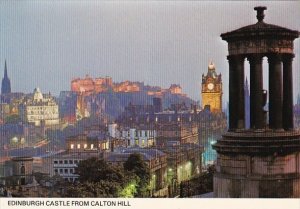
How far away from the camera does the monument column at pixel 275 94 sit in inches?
244

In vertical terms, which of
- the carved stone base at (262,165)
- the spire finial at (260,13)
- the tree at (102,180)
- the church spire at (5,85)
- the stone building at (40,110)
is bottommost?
the tree at (102,180)

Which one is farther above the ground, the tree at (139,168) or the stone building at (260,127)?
the stone building at (260,127)

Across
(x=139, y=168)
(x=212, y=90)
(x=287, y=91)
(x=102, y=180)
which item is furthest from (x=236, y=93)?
(x=139, y=168)

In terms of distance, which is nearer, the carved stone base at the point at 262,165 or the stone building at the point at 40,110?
the carved stone base at the point at 262,165

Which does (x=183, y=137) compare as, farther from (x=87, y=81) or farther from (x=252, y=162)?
(x=252, y=162)

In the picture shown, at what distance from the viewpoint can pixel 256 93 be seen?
20.4 ft

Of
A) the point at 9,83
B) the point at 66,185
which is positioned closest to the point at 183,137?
the point at 66,185

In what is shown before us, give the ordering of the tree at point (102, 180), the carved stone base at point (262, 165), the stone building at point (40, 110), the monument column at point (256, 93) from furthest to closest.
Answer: the tree at point (102, 180)
the stone building at point (40, 110)
the monument column at point (256, 93)
the carved stone base at point (262, 165)

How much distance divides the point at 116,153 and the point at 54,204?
383cm

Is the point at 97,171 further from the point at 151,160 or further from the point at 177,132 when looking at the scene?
the point at 177,132

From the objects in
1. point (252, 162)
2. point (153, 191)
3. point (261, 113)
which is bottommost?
point (153, 191)

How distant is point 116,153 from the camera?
32.4 feet

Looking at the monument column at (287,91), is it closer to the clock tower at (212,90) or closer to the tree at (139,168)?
the clock tower at (212,90)

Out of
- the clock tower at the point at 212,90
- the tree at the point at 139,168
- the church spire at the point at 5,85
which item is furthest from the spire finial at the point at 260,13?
the tree at the point at 139,168
